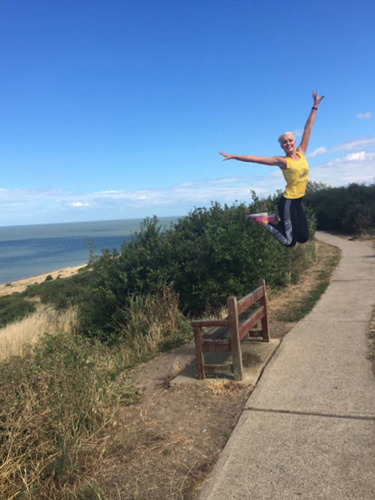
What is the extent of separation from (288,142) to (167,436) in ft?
10.9

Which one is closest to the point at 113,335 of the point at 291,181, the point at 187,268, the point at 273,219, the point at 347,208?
the point at 187,268

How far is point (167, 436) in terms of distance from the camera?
3.86 meters

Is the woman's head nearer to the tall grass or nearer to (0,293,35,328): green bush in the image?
the tall grass

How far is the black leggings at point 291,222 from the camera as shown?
4840mm

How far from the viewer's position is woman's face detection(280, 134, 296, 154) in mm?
4648

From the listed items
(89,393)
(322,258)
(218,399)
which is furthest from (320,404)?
(322,258)

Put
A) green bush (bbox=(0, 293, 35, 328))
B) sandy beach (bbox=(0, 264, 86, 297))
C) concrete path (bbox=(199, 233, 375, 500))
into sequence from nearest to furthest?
1. concrete path (bbox=(199, 233, 375, 500))
2. green bush (bbox=(0, 293, 35, 328))
3. sandy beach (bbox=(0, 264, 86, 297))

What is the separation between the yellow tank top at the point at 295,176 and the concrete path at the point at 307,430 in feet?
7.17

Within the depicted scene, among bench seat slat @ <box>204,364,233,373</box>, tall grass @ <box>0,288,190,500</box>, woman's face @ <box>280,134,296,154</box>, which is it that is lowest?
bench seat slat @ <box>204,364,233,373</box>

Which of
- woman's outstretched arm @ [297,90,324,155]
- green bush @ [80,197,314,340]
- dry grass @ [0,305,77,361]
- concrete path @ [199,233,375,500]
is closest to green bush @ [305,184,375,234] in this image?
green bush @ [80,197,314,340]

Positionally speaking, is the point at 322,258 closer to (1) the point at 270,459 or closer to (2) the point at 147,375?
(2) the point at 147,375

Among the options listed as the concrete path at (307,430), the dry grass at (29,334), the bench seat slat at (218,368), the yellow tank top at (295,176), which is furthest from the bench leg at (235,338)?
the dry grass at (29,334)

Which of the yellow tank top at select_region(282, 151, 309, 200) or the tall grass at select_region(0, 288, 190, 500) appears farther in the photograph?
the yellow tank top at select_region(282, 151, 309, 200)

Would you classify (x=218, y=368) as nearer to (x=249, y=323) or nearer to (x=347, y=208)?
(x=249, y=323)
